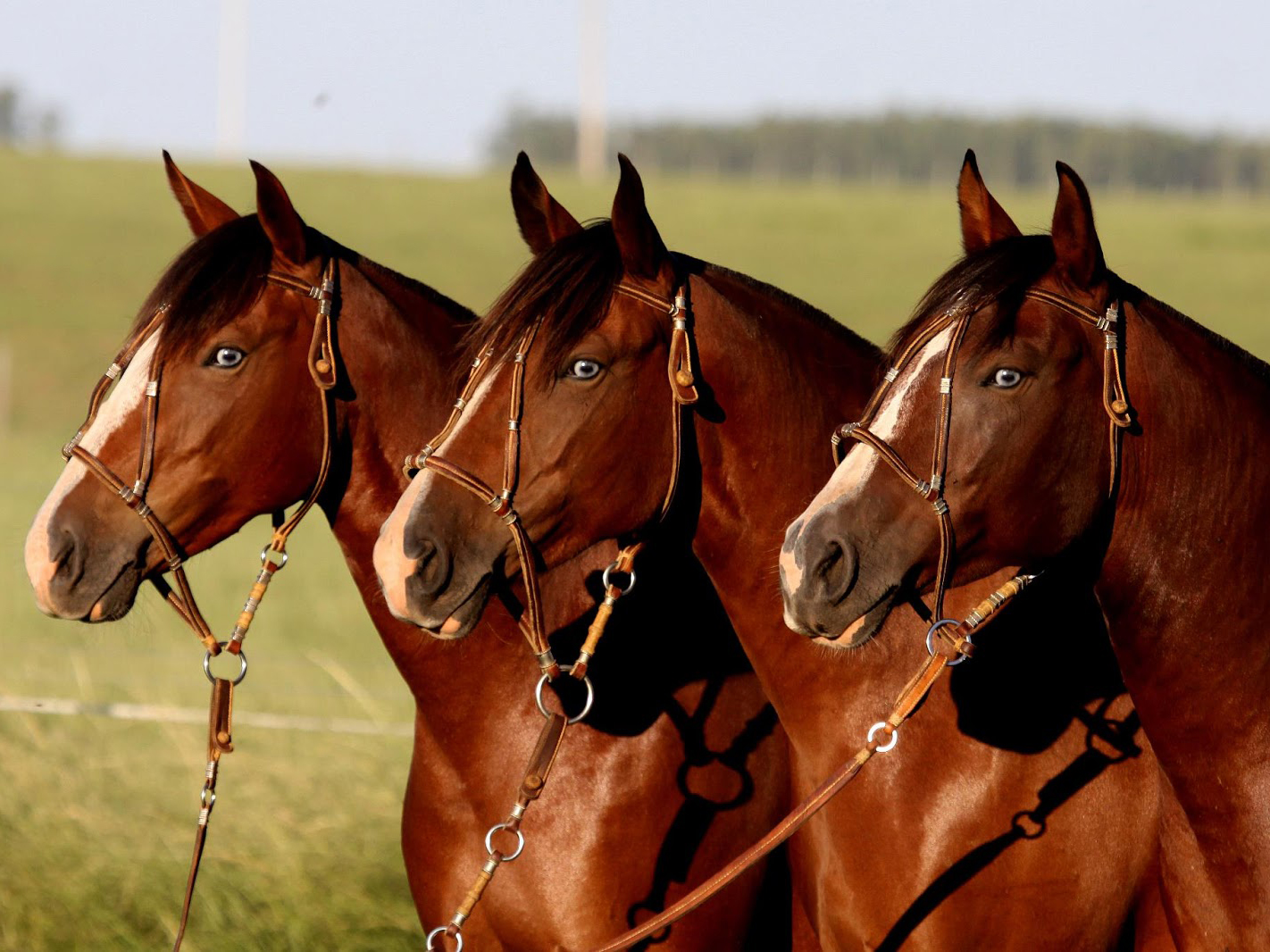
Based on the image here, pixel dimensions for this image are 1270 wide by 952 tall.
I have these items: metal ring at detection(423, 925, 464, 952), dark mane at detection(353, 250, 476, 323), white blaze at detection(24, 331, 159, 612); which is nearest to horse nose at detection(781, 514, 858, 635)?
metal ring at detection(423, 925, 464, 952)

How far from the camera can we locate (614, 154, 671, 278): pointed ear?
3.52 m

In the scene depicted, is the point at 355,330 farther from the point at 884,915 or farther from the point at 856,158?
the point at 856,158

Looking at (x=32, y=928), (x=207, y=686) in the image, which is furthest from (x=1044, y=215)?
(x=32, y=928)

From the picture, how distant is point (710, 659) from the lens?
4.13 metres

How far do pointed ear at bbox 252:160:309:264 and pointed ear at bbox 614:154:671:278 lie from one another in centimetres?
87

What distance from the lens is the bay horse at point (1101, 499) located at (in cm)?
307

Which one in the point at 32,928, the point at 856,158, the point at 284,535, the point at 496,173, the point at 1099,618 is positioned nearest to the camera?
the point at 1099,618

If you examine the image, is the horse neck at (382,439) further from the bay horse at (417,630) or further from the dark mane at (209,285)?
the dark mane at (209,285)

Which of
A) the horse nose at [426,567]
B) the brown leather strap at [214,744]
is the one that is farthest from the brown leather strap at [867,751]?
the brown leather strap at [214,744]

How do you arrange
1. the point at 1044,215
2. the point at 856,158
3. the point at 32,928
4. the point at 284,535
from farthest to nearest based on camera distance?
the point at 856,158 < the point at 1044,215 < the point at 32,928 < the point at 284,535

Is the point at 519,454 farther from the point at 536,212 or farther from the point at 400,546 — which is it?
the point at 536,212

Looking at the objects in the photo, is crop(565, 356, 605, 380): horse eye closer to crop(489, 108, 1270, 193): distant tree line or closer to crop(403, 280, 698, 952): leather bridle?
crop(403, 280, 698, 952): leather bridle

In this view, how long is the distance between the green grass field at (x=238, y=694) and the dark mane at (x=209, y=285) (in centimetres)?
86

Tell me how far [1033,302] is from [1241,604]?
72 centimetres
